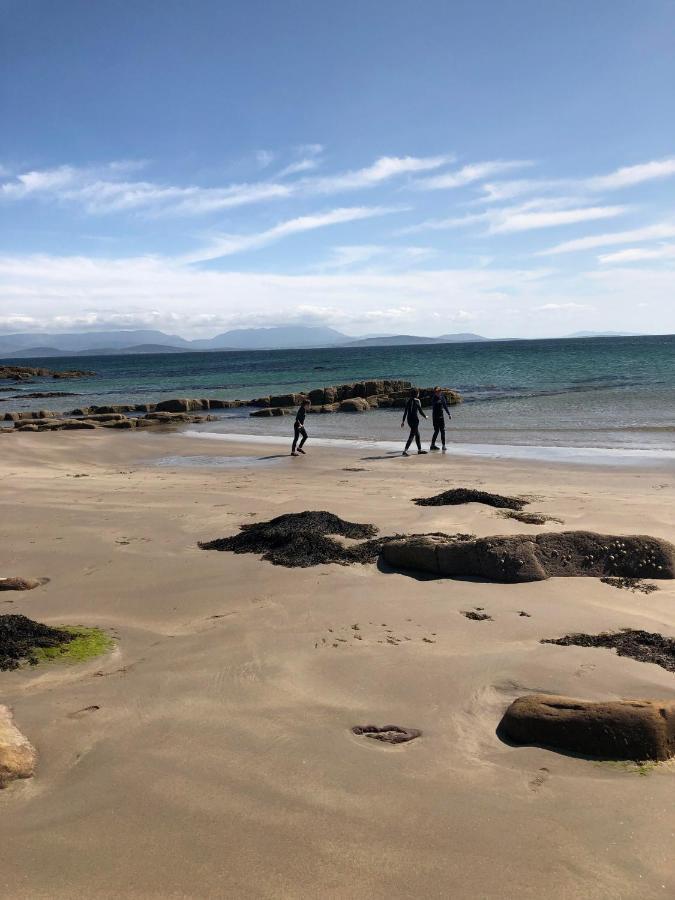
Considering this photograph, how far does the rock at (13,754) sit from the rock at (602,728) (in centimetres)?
259

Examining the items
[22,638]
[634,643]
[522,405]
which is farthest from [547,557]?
[522,405]

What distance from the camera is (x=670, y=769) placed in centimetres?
331

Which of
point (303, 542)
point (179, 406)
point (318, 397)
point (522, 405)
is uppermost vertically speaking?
point (318, 397)

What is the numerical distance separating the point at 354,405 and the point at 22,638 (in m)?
27.9

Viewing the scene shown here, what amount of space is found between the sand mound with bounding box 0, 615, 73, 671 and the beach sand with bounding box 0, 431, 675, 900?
7.2 inches

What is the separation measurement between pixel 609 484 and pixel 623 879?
994 centimetres

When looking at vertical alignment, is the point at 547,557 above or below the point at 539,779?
above

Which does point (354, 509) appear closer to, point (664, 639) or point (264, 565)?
point (264, 565)

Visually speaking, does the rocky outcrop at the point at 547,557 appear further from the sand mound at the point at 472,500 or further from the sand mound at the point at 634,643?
the sand mound at the point at 472,500

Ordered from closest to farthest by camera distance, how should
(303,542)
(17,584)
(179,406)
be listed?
(17,584)
(303,542)
(179,406)

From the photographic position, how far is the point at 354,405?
32.4 metres

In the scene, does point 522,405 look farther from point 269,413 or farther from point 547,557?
point 547,557

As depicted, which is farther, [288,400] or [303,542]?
[288,400]

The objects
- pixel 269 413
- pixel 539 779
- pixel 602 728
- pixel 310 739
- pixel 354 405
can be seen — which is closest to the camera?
pixel 539 779
